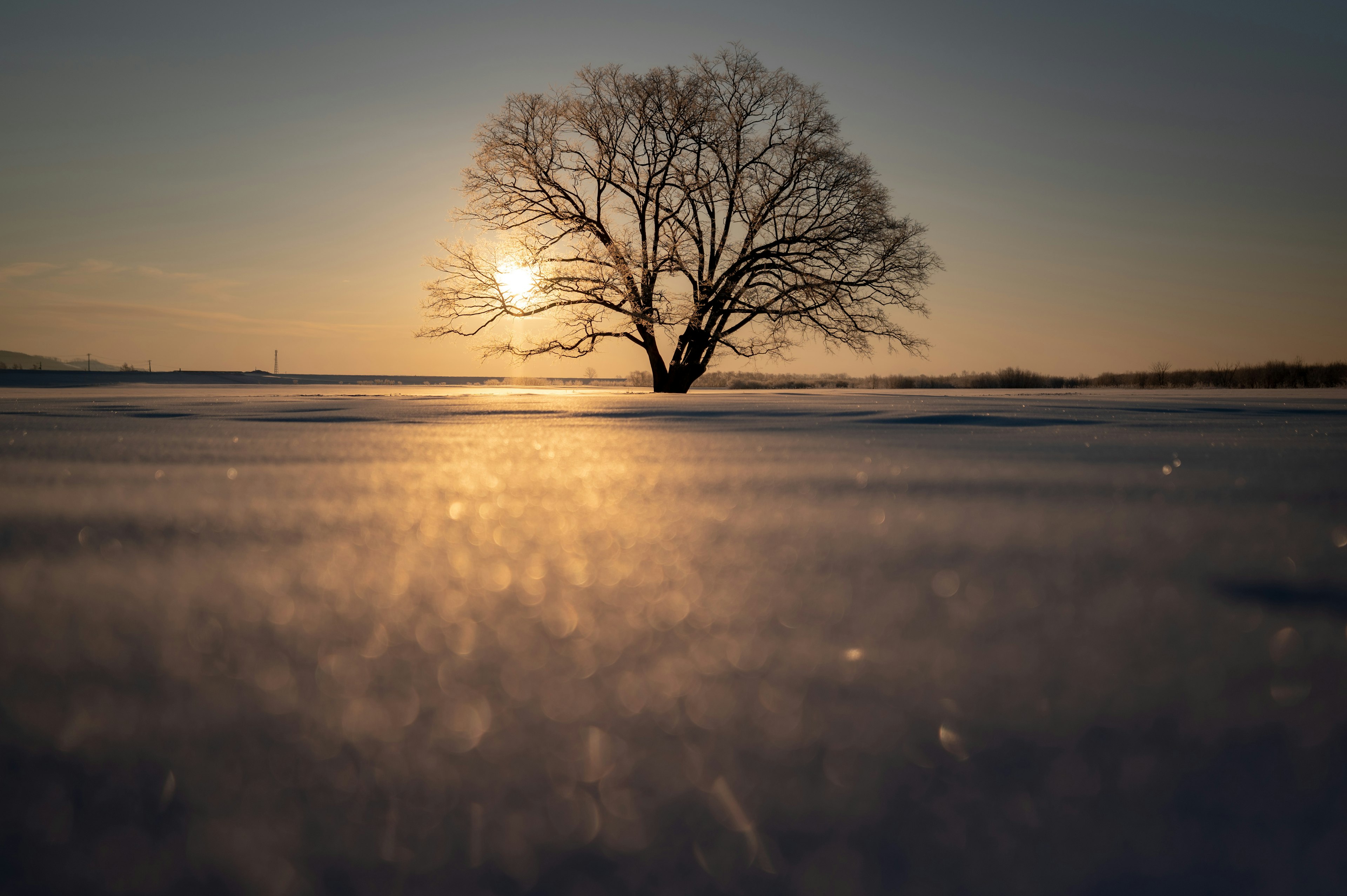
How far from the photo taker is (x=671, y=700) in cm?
58

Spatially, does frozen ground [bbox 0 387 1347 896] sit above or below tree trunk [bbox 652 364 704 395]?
below

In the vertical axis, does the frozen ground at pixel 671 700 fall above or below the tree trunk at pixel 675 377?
below

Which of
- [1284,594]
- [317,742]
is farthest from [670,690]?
[1284,594]

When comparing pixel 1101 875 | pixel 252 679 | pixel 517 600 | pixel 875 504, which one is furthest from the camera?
pixel 875 504

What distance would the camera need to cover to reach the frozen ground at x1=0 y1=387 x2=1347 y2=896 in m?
0.42

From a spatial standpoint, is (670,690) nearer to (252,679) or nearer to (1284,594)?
(252,679)

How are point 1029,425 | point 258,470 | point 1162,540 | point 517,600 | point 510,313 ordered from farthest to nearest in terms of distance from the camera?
point 510,313
point 1029,425
point 258,470
point 1162,540
point 517,600

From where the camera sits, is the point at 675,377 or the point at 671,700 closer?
the point at 671,700

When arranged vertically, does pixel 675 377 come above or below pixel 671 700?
above

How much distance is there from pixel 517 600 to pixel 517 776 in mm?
380

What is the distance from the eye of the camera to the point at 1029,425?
4215mm

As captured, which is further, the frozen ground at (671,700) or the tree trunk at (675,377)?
the tree trunk at (675,377)

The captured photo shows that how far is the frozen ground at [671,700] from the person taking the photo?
42 centimetres

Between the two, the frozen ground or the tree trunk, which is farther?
the tree trunk
